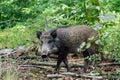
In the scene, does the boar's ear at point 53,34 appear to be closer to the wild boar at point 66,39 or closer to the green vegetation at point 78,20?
the wild boar at point 66,39

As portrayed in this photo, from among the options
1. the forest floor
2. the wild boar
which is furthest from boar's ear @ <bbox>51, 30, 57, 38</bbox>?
the forest floor

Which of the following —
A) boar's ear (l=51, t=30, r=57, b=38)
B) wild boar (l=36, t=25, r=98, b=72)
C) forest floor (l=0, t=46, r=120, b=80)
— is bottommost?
forest floor (l=0, t=46, r=120, b=80)

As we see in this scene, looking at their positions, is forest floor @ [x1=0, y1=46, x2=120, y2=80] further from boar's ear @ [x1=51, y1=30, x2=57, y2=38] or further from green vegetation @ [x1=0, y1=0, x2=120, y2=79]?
boar's ear @ [x1=51, y1=30, x2=57, y2=38]

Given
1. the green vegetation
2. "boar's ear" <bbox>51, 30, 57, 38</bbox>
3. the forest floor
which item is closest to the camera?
the green vegetation

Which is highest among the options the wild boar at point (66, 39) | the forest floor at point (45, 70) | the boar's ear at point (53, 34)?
the boar's ear at point (53, 34)

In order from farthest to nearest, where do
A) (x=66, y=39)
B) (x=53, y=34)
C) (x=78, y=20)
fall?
(x=78, y=20) → (x=66, y=39) → (x=53, y=34)

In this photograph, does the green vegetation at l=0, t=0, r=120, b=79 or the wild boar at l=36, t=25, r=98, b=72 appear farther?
the wild boar at l=36, t=25, r=98, b=72

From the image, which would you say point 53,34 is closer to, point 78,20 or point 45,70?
point 45,70

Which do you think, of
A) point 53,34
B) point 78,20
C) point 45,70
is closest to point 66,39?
point 53,34

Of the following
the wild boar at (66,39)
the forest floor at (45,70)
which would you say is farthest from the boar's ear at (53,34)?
the forest floor at (45,70)

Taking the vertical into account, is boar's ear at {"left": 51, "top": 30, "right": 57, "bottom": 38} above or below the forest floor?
above

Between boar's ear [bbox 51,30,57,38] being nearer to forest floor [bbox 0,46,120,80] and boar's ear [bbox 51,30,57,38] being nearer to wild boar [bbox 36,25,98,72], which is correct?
wild boar [bbox 36,25,98,72]

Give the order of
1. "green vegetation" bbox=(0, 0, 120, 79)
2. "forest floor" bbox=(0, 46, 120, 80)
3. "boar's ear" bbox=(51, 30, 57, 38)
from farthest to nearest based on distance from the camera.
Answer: "boar's ear" bbox=(51, 30, 57, 38), "forest floor" bbox=(0, 46, 120, 80), "green vegetation" bbox=(0, 0, 120, 79)

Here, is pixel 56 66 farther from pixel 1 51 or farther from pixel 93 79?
pixel 1 51
